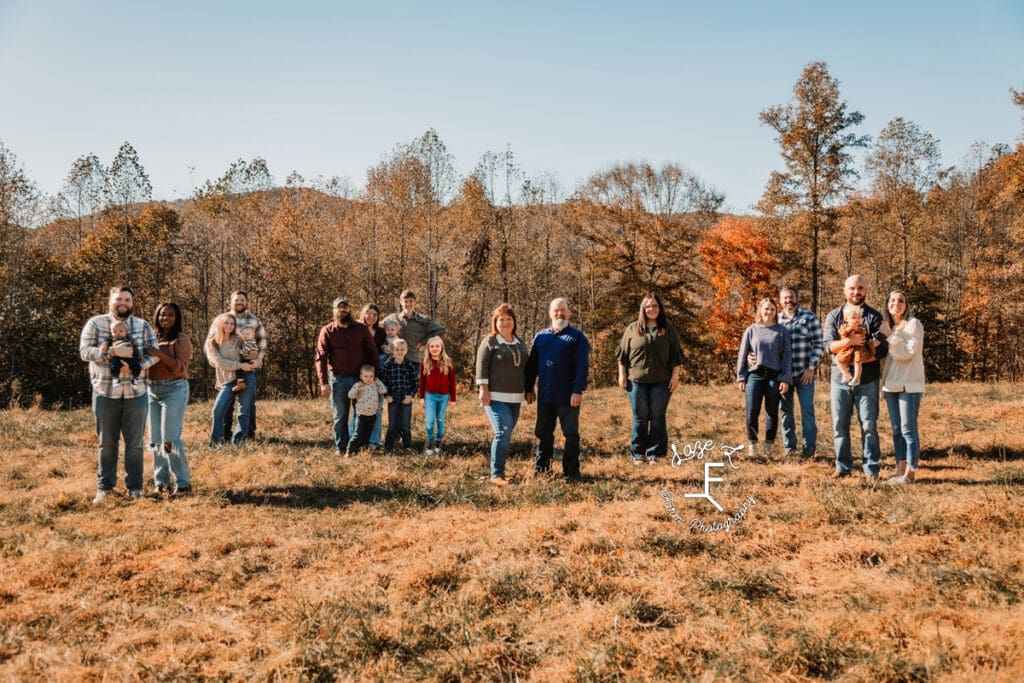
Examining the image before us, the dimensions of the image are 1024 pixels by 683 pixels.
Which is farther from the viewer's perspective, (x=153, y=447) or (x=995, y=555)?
(x=153, y=447)

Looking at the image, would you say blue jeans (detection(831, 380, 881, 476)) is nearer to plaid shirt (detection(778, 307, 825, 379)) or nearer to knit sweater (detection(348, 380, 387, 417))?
plaid shirt (detection(778, 307, 825, 379))

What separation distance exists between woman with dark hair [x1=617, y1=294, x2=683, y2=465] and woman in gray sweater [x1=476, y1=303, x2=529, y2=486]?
147 cm

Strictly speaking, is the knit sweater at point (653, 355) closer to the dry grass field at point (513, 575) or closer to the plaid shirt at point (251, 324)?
the dry grass field at point (513, 575)

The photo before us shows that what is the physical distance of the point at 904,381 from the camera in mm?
6961

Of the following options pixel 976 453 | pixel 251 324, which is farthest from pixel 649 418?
pixel 251 324

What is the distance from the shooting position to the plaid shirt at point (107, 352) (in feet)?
21.9

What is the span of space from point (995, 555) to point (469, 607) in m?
3.86

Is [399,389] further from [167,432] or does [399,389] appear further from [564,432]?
[167,432]

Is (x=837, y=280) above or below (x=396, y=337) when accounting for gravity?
above

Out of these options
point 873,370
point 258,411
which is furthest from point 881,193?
point 258,411

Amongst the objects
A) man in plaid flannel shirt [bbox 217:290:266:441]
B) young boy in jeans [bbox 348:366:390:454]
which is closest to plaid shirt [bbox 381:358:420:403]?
young boy in jeans [bbox 348:366:390:454]

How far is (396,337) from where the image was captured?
9.46 metres

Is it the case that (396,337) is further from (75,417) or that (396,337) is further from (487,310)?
(487,310)

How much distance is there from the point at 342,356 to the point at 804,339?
6.46m
